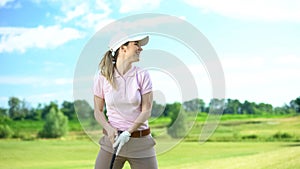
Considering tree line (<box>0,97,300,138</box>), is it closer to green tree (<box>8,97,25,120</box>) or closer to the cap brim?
green tree (<box>8,97,25,120</box>)

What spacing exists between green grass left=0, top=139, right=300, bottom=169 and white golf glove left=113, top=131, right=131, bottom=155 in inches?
101

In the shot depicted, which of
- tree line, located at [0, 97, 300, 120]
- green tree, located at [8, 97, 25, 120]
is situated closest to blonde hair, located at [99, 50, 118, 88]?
tree line, located at [0, 97, 300, 120]

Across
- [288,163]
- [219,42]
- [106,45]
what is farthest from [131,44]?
[288,163]

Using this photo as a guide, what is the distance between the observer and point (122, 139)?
1980mm

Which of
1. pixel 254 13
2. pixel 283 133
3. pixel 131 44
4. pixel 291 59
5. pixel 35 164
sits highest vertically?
pixel 254 13

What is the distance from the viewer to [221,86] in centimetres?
219

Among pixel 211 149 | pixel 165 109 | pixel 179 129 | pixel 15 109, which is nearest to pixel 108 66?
pixel 179 129

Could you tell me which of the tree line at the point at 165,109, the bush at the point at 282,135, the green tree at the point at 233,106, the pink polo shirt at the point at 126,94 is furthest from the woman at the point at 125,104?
the bush at the point at 282,135

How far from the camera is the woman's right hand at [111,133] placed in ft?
6.61

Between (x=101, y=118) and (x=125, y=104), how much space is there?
12 cm

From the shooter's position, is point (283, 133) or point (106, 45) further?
point (283, 133)

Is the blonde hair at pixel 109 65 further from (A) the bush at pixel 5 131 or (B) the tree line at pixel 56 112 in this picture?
(A) the bush at pixel 5 131

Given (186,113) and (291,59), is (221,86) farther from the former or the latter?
(291,59)

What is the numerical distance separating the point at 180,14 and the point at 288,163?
1616 millimetres
